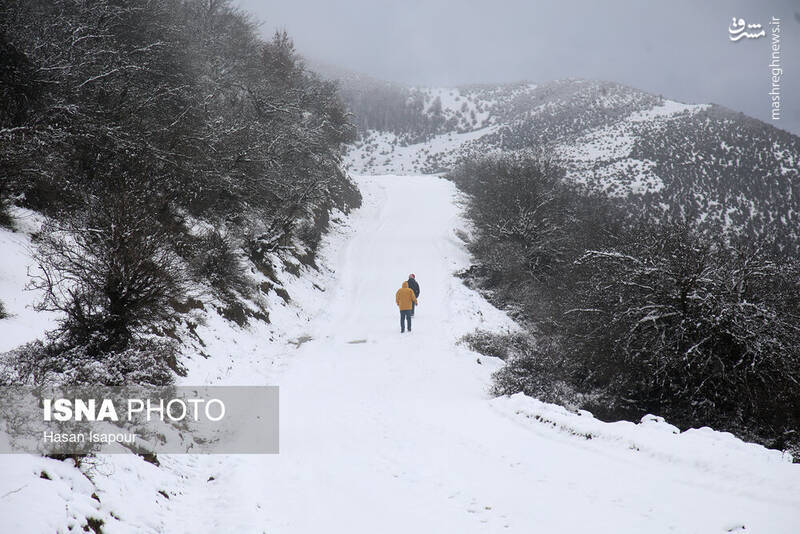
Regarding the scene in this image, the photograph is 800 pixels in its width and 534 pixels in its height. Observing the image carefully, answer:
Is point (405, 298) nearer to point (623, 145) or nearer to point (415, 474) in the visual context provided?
point (415, 474)

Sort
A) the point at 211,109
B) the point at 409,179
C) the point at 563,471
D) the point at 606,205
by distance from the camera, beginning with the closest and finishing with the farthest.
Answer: the point at 563,471
the point at 211,109
the point at 606,205
the point at 409,179

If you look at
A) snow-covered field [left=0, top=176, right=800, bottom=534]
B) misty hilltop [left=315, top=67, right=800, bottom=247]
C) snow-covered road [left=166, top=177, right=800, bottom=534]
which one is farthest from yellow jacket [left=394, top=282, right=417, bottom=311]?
misty hilltop [left=315, top=67, right=800, bottom=247]

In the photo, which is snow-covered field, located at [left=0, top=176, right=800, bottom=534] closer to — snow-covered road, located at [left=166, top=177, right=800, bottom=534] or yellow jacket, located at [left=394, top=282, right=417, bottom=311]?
snow-covered road, located at [left=166, top=177, right=800, bottom=534]

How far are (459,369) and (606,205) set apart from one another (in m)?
26.7

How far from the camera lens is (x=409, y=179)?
4838cm

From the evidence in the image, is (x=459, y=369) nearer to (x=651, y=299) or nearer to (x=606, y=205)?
(x=651, y=299)

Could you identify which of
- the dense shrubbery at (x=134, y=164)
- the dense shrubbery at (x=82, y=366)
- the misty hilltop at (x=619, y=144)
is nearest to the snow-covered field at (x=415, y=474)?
the dense shrubbery at (x=82, y=366)

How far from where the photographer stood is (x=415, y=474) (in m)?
5.40

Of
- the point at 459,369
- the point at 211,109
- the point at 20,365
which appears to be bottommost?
the point at 459,369

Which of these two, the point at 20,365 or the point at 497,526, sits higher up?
the point at 20,365

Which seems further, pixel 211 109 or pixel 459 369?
pixel 211 109

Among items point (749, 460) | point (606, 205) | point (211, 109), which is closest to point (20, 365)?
point (749, 460)

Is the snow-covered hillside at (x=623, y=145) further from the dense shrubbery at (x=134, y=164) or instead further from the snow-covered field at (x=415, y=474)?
the dense shrubbery at (x=134, y=164)

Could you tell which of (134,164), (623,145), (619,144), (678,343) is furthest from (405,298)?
(619,144)
